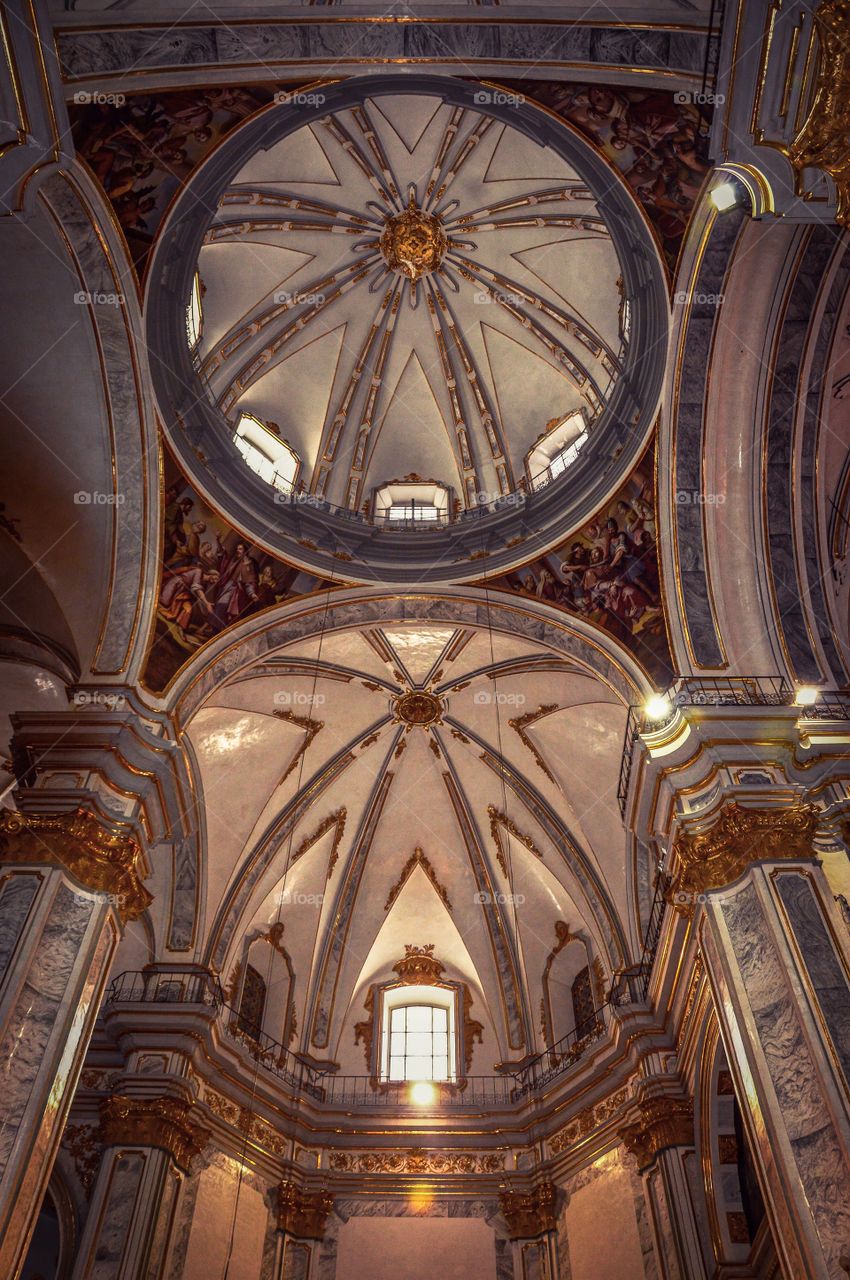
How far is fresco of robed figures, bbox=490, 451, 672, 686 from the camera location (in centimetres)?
1255

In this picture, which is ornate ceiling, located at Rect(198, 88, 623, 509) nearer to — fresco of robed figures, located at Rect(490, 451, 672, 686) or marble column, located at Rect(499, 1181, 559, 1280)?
fresco of robed figures, located at Rect(490, 451, 672, 686)

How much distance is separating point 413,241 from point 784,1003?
1289 cm

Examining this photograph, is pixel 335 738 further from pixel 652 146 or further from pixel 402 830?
pixel 652 146

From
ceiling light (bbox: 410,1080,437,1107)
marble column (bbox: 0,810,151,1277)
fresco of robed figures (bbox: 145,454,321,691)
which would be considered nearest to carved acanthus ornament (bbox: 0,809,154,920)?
marble column (bbox: 0,810,151,1277)

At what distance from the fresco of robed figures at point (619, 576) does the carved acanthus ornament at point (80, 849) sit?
6334 mm

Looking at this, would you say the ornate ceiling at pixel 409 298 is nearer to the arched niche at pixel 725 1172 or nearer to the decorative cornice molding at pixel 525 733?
the decorative cornice molding at pixel 525 733

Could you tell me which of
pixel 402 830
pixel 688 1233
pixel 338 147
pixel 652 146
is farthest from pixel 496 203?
pixel 688 1233

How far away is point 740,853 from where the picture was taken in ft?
31.3

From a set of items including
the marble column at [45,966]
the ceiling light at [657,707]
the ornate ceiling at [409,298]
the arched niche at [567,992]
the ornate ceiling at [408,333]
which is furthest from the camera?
the arched niche at [567,992]

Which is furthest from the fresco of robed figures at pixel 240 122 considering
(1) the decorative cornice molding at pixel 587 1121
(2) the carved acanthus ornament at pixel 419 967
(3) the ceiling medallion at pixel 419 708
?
(2) the carved acanthus ornament at pixel 419 967

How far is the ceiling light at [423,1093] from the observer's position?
16219 mm

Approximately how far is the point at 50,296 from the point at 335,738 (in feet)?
27.3

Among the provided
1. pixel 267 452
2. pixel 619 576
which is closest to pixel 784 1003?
pixel 619 576

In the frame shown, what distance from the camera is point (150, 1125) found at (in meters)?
12.9
